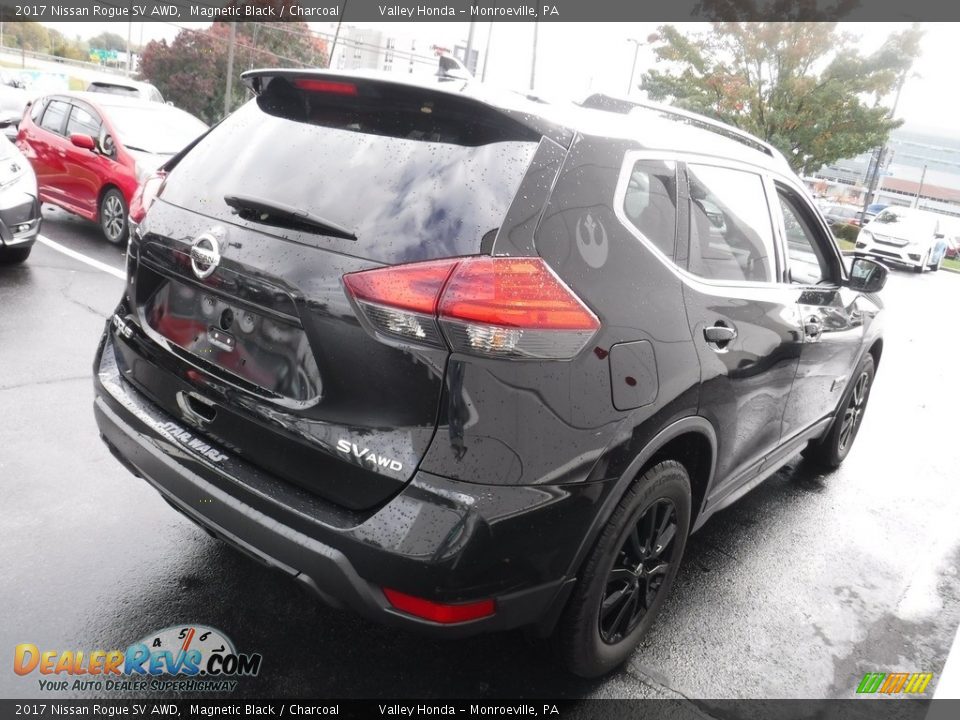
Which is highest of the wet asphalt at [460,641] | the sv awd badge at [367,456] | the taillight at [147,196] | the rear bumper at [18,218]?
the taillight at [147,196]

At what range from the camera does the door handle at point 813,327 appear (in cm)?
338

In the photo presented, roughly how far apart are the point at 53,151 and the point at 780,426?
9.01 m

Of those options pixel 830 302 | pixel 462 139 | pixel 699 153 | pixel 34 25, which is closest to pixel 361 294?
pixel 462 139

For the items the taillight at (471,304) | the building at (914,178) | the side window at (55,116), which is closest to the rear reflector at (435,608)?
the taillight at (471,304)

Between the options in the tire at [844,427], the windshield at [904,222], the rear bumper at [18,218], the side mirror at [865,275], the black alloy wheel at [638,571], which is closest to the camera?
the black alloy wheel at [638,571]

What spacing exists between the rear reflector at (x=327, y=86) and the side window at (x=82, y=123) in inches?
296

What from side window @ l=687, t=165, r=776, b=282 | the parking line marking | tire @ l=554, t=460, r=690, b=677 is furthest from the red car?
tire @ l=554, t=460, r=690, b=677

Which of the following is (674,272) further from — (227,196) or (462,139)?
(227,196)

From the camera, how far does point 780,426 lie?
3.45 meters

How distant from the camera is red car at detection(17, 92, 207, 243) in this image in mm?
8398

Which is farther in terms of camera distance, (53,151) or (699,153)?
(53,151)

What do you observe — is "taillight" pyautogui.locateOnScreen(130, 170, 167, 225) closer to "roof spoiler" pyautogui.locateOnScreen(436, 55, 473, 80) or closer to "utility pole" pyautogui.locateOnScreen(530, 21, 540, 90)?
"roof spoiler" pyautogui.locateOnScreen(436, 55, 473, 80)

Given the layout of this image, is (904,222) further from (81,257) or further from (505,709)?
(505,709)

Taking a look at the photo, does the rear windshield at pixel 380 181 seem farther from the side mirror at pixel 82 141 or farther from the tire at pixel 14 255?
the side mirror at pixel 82 141
